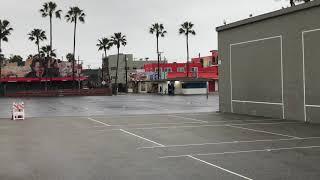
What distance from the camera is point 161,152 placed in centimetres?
1420

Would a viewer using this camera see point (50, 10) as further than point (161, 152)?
Yes

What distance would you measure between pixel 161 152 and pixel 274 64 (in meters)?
15.1

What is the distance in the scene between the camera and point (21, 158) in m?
13.3

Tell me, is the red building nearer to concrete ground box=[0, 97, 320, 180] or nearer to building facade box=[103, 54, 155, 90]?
building facade box=[103, 54, 155, 90]

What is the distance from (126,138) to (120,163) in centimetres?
569

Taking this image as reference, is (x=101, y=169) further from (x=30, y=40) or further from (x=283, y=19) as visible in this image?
(x=30, y=40)

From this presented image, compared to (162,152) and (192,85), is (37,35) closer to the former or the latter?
(192,85)

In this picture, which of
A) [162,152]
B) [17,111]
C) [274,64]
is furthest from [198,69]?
[162,152]

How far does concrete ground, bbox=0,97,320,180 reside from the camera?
35.4 ft

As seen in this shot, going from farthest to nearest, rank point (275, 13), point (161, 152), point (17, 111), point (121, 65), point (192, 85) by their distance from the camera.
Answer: point (121, 65) < point (192, 85) < point (17, 111) < point (275, 13) < point (161, 152)

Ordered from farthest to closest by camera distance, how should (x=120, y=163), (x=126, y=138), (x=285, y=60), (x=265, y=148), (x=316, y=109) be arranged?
(x=285, y=60) → (x=316, y=109) → (x=126, y=138) → (x=265, y=148) → (x=120, y=163)

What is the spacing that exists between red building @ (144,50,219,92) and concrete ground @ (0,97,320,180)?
77.3 metres

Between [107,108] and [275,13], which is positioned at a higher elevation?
[275,13]

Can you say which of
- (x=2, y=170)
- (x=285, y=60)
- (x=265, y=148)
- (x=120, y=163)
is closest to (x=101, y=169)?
(x=120, y=163)
